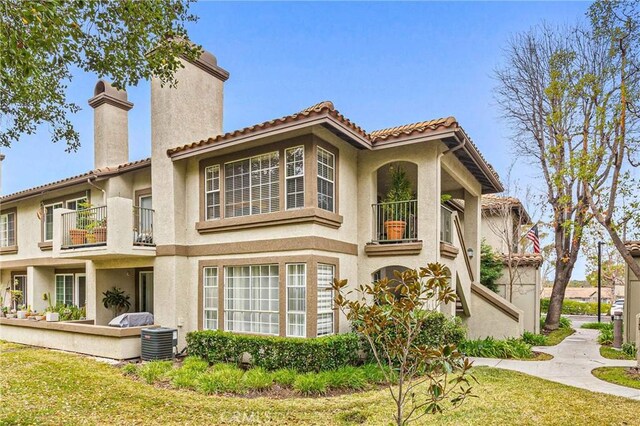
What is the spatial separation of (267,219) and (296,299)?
2.33 meters

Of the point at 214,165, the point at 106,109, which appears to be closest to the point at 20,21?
the point at 214,165

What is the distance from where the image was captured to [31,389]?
30.9 ft

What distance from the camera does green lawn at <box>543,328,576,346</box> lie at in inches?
655

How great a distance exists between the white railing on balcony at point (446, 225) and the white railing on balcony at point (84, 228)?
34.7 ft

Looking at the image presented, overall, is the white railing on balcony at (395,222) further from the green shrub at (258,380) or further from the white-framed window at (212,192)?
the green shrub at (258,380)

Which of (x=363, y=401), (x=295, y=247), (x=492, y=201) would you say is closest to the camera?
(x=363, y=401)

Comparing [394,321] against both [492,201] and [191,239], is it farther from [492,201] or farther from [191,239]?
[492,201]

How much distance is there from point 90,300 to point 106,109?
28.9 ft

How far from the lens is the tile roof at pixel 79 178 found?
50.0 feet

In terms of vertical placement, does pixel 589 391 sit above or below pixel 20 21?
below

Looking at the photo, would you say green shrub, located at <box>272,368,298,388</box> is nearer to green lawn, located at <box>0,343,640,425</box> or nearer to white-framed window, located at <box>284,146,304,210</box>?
green lawn, located at <box>0,343,640,425</box>

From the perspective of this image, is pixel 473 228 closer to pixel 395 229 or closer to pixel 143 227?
pixel 395 229

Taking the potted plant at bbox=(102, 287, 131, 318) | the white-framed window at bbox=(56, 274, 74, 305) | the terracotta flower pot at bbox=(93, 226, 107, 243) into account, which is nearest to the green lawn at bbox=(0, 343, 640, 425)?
the terracotta flower pot at bbox=(93, 226, 107, 243)

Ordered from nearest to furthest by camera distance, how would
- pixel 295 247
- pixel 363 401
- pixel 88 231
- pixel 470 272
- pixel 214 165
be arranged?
pixel 363 401, pixel 295 247, pixel 214 165, pixel 88 231, pixel 470 272
